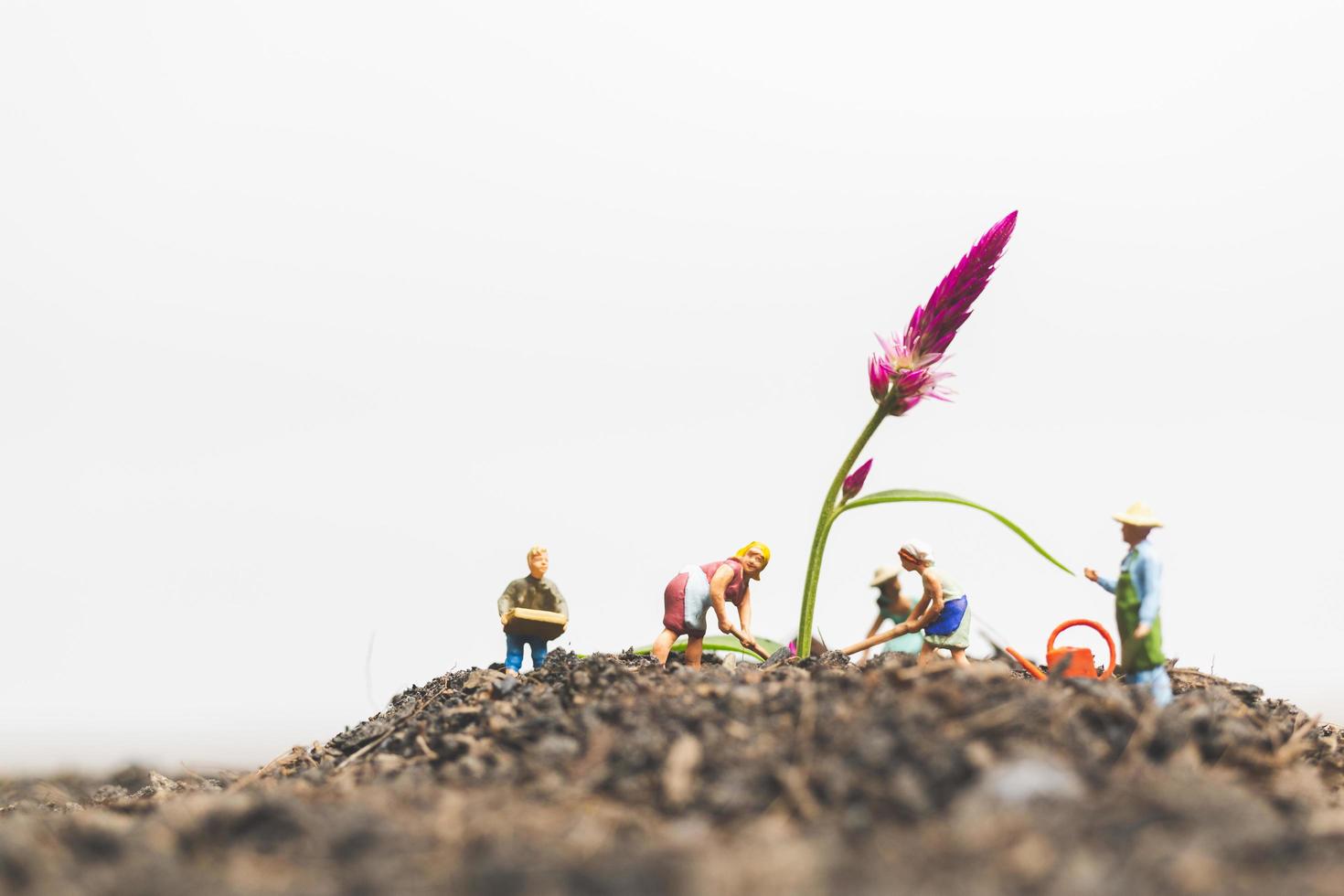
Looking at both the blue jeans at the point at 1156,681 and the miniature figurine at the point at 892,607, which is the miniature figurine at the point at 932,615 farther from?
the blue jeans at the point at 1156,681

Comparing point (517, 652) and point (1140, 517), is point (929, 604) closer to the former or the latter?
point (1140, 517)

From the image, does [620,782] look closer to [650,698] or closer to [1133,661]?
[650,698]

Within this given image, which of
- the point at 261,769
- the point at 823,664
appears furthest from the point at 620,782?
the point at 261,769

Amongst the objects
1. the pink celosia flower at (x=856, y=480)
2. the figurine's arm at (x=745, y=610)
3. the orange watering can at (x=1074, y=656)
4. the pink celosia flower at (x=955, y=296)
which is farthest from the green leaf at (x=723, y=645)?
the pink celosia flower at (x=955, y=296)

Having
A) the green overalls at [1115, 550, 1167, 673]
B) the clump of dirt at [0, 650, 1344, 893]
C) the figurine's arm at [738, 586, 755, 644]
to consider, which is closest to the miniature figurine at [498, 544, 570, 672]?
the figurine's arm at [738, 586, 755, 644]

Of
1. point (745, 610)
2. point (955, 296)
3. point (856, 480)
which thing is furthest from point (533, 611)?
point (955, 296)

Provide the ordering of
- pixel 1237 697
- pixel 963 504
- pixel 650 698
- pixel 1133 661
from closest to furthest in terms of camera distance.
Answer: pixel 650 698 → pixel 1133 661 → pixel 1237 697 → pixel 963 504

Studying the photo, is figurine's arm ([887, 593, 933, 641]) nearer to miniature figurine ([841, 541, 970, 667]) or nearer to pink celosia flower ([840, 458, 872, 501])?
miniature figurine ([841, 541, 970, 667])
